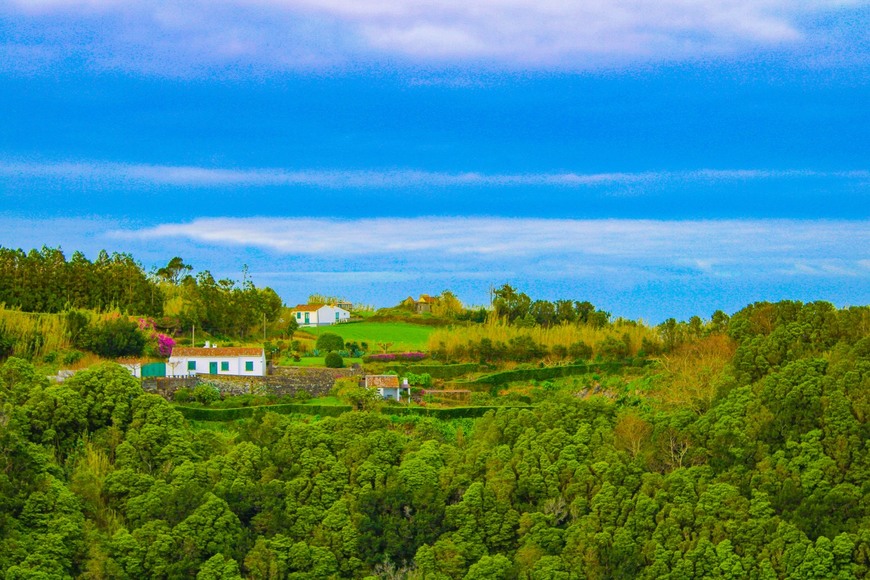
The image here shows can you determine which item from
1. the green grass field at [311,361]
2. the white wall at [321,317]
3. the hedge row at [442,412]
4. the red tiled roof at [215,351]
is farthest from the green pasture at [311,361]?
the white wall at [321,317]

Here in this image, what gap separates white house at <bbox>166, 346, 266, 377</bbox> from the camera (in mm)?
37062

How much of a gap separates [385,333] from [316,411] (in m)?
22.5

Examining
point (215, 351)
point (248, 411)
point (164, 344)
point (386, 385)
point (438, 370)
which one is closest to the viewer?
point (248, 411)

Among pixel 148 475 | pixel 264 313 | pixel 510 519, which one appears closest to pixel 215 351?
pixel 264 313

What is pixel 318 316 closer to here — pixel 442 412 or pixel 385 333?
pixel 385 333

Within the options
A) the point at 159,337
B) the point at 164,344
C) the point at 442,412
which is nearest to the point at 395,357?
the point at 164,344

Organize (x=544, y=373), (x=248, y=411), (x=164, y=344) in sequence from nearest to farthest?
(x=248, y=411) < (x=544, y=373) < (x=164, y=344)

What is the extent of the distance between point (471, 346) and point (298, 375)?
9020mm

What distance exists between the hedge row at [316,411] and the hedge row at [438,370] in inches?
310

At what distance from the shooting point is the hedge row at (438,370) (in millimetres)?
40344

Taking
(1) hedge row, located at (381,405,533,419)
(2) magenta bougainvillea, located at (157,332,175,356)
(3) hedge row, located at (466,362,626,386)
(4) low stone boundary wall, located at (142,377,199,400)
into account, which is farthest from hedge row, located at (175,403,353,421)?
(2) magenta bougainvillea, located at (157,332,175,356)

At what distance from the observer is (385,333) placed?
54.3 m

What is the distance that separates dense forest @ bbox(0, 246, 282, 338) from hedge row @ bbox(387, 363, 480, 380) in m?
9.36

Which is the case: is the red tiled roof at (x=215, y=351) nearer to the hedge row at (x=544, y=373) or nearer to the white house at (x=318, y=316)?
the hedge row at (x=544, y=373)
